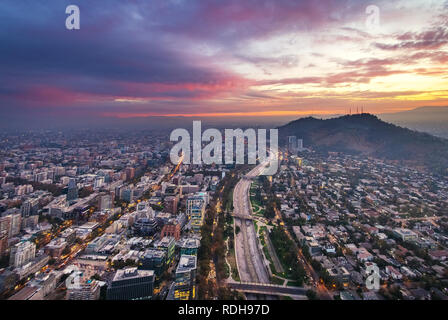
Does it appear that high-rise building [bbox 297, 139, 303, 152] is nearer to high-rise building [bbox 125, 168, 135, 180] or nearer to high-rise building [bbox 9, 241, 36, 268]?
high-rise building [bbox 125, 168, 135, 180]

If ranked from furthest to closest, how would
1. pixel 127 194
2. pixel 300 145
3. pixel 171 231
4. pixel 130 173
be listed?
pixel 300 145, pixel 130 173, pixel 127 194, pixel 171 231

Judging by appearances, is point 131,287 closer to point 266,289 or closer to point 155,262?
point 155,262

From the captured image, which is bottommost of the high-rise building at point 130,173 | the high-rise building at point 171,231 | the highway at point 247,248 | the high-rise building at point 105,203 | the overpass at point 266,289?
the overpass at point 266,289

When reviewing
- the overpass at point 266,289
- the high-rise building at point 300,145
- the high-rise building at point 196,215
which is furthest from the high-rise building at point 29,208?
the high-rise building at point 300,145

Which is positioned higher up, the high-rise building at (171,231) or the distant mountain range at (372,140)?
the distant mountain range at (372,140)

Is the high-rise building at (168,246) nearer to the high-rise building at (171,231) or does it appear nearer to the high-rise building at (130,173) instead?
the high-rise building at (171,231)

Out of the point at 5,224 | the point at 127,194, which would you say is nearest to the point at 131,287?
the point at 5,224

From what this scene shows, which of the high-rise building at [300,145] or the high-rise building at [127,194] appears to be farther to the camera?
the high-rise building at [300,145]

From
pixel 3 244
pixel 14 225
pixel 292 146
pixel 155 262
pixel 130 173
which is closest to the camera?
pixel 155 262
